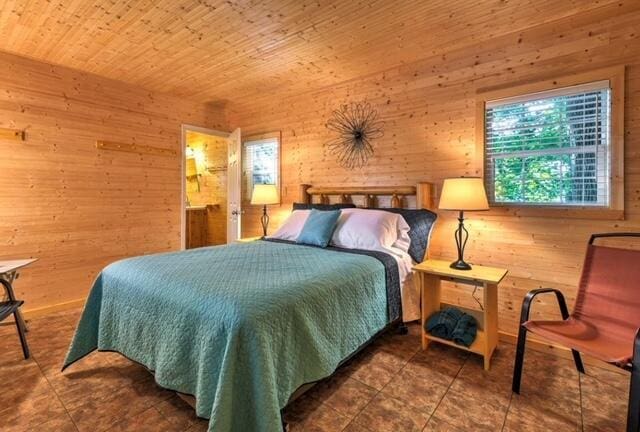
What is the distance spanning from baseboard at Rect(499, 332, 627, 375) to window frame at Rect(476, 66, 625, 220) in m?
1.01

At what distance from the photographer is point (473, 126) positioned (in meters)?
2.87

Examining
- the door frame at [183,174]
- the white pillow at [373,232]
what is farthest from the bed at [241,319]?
the door frame at [183,174]

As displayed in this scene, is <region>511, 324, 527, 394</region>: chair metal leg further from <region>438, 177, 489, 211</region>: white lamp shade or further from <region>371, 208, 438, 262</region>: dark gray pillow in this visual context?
<region>371, 208, 438, 262</region>: dark gray pillow

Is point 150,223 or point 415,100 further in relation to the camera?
point 150,223

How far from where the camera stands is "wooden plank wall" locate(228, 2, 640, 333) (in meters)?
2.29

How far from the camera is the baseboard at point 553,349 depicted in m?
2.30

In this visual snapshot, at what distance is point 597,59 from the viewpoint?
7.72ft

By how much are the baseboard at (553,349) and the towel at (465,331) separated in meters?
0.47

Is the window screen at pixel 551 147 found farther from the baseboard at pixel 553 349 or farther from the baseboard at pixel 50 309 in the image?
the baseboard at pixel 50 309

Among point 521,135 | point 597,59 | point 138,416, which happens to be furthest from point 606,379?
point 138,416

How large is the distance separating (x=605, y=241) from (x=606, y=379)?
943mm

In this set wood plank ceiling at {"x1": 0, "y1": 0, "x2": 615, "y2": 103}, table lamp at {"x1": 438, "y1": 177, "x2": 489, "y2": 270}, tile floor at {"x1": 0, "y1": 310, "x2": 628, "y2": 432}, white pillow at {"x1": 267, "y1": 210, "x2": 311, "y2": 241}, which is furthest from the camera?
white pillow at {"x1": 267, "y1": 210, "x2": 311, "y2": 241}

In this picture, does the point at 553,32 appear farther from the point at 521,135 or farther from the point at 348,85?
the point at 348,85

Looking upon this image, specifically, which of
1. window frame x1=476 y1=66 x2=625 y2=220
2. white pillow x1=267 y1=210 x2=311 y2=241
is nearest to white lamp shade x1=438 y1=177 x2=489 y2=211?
window frame x1=476 y1=66 x2=625 y2=220
